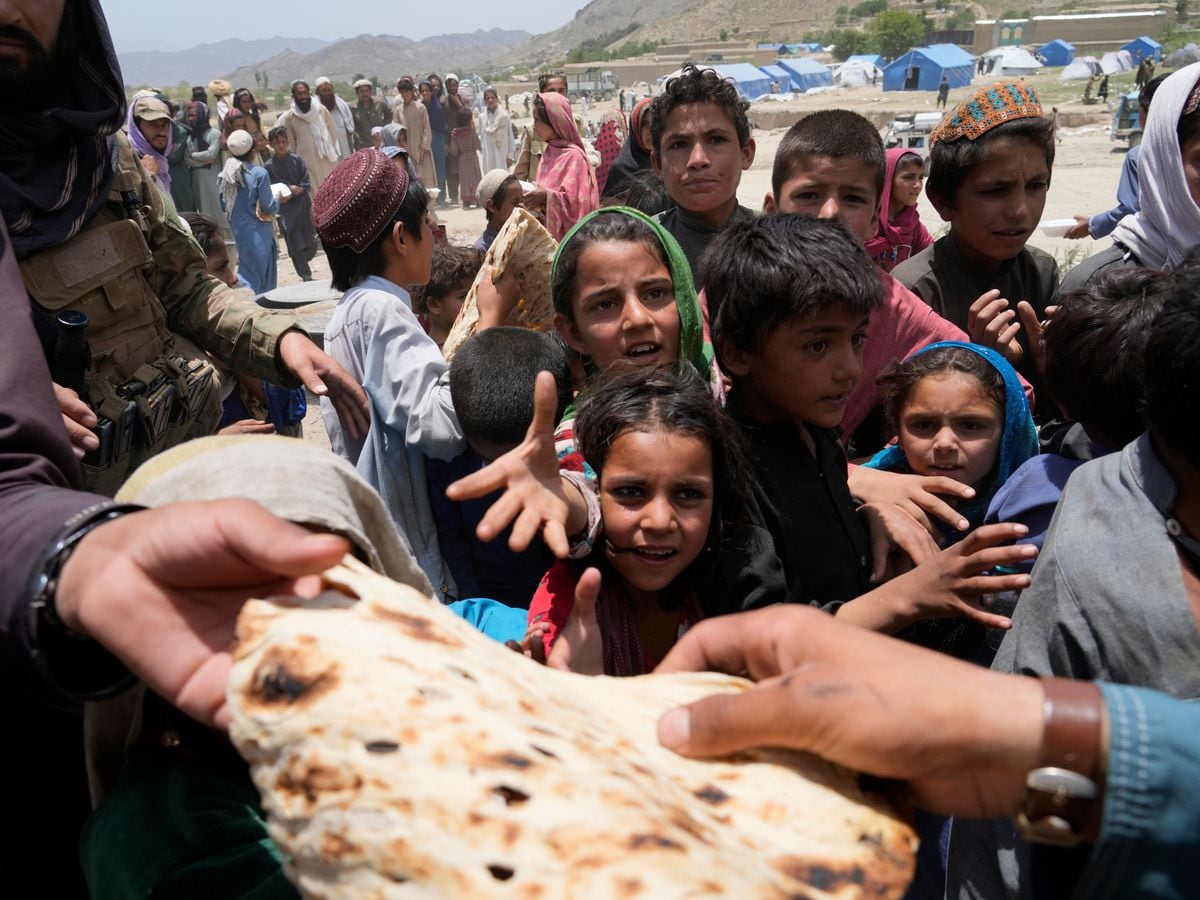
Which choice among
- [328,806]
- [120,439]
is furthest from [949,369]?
[120,439]

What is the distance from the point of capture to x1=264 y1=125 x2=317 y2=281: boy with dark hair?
10.9 m

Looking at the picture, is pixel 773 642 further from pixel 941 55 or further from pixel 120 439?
pixel 941 55

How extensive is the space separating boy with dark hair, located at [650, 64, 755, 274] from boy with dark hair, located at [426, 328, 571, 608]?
0.90m

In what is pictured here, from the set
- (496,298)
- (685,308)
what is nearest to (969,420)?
(685,308)

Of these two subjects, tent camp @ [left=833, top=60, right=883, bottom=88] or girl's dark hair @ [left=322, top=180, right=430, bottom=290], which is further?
tent camp @ [left=833, top=60, right=883, bottom=88]

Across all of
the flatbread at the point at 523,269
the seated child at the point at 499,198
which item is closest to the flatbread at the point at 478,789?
the flatbread at the point at 523,269

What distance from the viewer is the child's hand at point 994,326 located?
2410 millimetres

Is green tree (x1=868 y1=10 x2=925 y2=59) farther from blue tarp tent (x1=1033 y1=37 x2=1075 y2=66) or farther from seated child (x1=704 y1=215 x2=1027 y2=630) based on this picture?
seated child (x1=704 y1=215 x2=1027 y2=630)

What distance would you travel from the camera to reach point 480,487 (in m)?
1.41

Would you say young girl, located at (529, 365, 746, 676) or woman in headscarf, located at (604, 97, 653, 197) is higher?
woman in headscarf, located at (604, 97, 653, 197)

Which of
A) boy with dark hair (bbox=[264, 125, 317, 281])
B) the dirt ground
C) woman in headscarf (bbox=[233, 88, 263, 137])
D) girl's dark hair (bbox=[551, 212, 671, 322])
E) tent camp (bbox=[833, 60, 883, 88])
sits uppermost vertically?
tent camp (bbox=[833, 60, 883, 88])

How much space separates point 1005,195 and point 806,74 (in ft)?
155

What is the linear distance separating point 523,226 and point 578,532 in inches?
56.8

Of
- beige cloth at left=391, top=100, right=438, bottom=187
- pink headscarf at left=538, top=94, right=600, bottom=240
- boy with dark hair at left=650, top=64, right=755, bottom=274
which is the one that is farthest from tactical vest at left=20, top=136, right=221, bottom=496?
beige cloth at left=391, top=100, right=438, bottom=187
